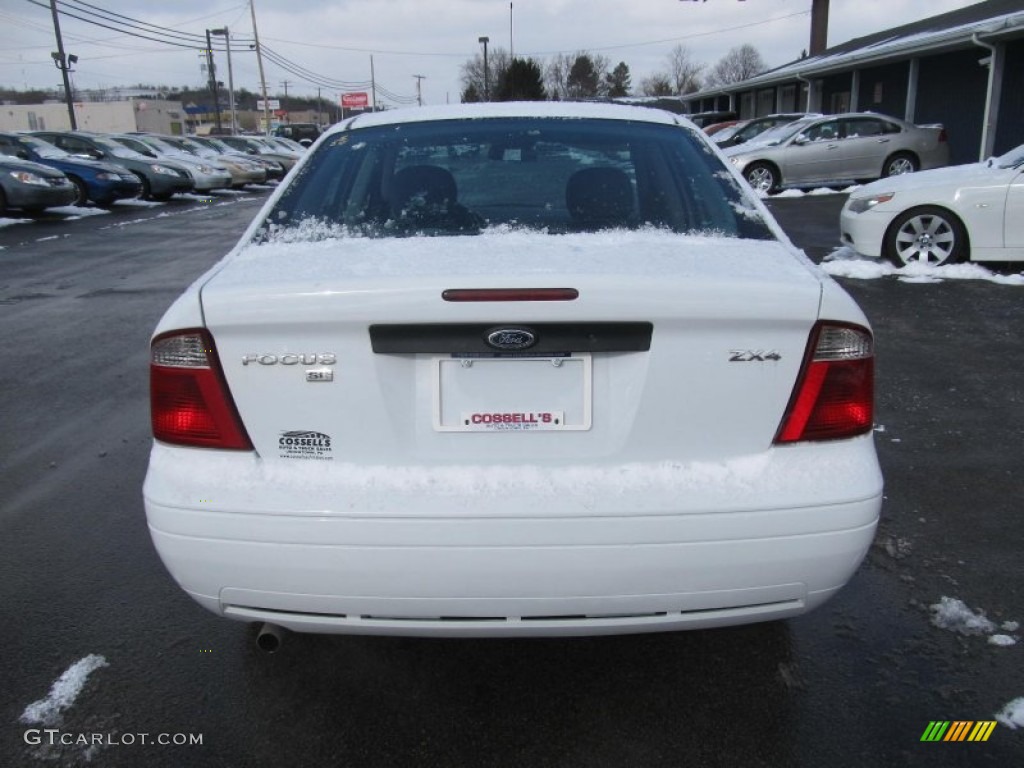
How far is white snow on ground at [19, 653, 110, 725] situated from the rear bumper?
73cm

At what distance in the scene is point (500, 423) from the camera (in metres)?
2.01

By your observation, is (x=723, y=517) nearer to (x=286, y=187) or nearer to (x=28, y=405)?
(x=286, y=187)

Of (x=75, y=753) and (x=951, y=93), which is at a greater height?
(x=951, y=93)

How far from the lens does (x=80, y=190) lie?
17953 millimetres

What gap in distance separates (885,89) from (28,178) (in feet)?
71.4

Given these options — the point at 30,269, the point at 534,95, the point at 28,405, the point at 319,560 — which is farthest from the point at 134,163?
the point at 534,95

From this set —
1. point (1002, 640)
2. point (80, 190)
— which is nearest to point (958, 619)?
point (1002, 640)

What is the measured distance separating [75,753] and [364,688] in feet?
2.49

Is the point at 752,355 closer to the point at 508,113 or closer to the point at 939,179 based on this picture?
the point at 508,113

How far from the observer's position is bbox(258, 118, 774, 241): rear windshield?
9.10 feet

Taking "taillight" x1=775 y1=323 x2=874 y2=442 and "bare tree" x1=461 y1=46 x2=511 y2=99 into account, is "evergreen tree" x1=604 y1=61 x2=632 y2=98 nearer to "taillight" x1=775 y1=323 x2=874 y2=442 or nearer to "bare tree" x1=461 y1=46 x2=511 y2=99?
"bare tree" x1=461 y1=46 x2=511 y2=99

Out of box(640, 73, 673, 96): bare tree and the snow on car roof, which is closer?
the snow on car roof

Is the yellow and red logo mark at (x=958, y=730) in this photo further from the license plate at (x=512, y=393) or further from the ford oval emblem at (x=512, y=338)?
the ford oval emblem at (x=512, y=338)

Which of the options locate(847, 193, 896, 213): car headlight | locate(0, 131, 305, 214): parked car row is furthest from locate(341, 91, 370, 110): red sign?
locate(847, 193, 896, 213): car headlight
